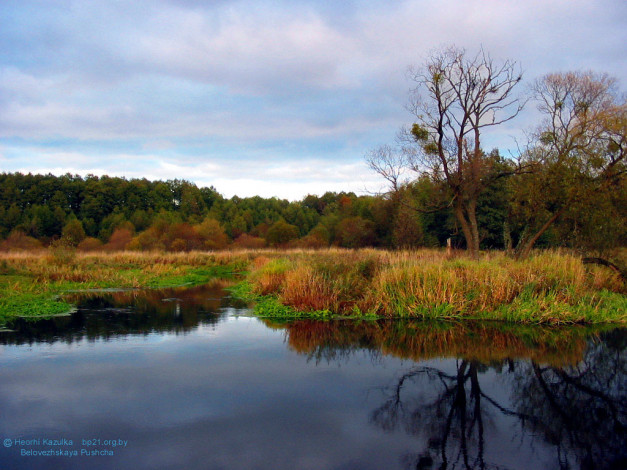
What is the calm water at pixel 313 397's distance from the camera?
5.11m

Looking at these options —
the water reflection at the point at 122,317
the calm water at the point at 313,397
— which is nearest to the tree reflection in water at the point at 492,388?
the calm water at the point at 313,397

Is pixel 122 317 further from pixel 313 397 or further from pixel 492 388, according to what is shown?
pixel 492 388

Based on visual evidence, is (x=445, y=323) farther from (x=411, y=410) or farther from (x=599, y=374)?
(x=411, y=410)

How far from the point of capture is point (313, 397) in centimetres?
680

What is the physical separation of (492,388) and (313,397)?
2.76 metres

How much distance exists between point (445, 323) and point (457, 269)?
7.30 ft

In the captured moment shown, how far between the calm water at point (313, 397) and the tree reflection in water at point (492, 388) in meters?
0.03

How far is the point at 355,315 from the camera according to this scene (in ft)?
42.2

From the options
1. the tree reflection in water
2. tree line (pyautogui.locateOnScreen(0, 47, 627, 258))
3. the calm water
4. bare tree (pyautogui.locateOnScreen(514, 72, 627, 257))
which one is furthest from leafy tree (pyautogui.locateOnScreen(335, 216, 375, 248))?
the calm water

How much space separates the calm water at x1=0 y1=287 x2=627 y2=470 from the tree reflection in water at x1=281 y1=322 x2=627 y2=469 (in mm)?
27

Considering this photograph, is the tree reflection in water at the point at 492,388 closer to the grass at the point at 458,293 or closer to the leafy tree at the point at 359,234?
the grass at the point at 458,293

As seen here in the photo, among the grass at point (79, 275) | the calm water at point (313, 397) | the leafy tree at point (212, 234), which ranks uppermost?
the leafy tree at point (212, 234)

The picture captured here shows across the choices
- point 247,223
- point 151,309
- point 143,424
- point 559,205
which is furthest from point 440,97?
point 247,223

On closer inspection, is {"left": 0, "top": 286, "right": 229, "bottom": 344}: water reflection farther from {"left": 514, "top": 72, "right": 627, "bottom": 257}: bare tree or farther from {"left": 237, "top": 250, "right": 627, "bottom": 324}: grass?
{"left": 514, "top": 72, "right": 627, "bottom": 257}: bare tree
